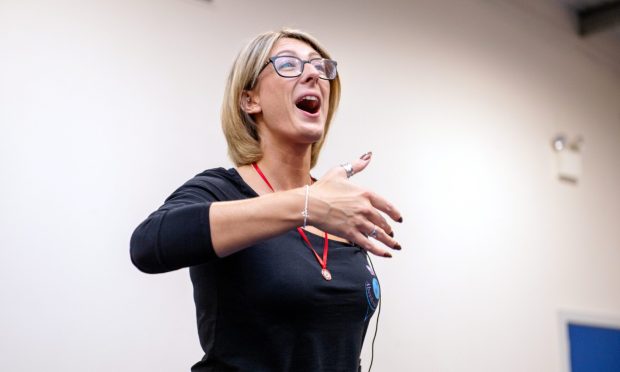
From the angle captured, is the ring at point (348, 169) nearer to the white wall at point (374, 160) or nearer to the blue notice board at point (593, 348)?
the white wall at point (374, 160)

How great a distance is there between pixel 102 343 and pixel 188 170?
24.6 inches

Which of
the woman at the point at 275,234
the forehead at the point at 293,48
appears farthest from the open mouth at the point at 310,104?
the forehead at the point at 293,48

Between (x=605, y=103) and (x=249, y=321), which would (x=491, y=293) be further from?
(x=249, y=321)

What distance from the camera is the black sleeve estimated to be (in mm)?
→ 1026

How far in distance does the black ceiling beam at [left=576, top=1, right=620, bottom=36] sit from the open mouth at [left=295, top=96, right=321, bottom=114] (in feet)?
10.4

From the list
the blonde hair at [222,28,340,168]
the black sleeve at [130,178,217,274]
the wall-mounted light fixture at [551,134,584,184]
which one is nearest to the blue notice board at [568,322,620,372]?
→ the wall-mounted light fixture at [551,134,584,184]

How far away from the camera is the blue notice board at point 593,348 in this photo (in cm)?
360

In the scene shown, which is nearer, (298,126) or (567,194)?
(298,126)

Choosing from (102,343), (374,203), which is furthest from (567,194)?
(374,203)

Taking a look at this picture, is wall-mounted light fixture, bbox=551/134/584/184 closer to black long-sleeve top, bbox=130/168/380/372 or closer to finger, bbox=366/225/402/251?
black long-sleeve top, bbox=130/168/380/372

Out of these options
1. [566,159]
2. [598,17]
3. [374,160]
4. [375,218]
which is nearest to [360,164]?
[375,218]

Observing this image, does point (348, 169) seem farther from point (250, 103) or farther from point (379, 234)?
point (250, 103)

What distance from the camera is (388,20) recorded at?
10.1ft

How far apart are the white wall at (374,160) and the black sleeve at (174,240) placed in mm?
976
